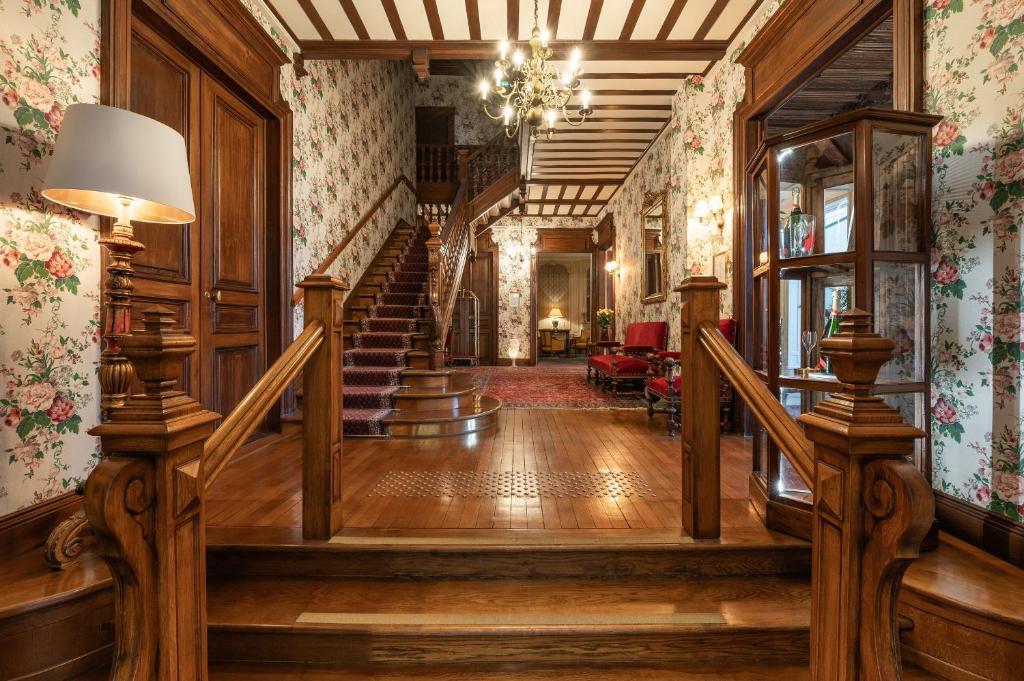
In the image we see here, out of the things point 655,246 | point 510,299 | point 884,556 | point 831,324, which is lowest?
point 884,556

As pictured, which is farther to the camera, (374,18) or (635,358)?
(635,358)

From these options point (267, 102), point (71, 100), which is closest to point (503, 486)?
point (71, 100)

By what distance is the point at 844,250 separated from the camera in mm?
1941

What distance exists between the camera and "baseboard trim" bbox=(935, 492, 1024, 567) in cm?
164

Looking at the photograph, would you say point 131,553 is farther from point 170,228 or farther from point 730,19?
point 730,19

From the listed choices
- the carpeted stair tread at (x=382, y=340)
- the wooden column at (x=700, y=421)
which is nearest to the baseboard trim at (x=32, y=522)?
the wooden column at (x=700, y=421)

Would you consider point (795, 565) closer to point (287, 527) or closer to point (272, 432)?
point (287, 527)

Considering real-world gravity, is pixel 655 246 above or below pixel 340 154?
below

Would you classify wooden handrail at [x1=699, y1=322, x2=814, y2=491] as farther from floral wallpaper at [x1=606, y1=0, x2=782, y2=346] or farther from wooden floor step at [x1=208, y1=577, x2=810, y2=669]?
floral wallpaper at [x1=606, y1=0, x2=782, y2=346]

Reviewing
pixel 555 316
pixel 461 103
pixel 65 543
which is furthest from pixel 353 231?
pixel 555 316

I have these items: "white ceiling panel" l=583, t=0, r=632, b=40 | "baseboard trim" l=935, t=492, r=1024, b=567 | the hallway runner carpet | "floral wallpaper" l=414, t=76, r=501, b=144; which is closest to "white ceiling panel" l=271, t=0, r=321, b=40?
"white ceiling panel" l=583, t=0, r=632, b=40

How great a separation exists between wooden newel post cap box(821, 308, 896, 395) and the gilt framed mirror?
15.8 feet

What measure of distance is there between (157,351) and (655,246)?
6.35 meters

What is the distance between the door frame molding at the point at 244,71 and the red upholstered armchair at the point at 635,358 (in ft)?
11.9
